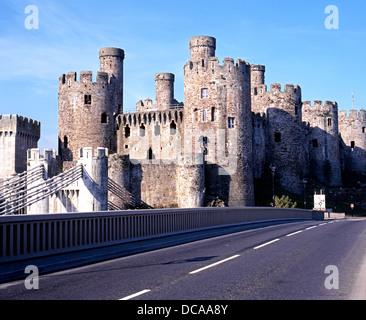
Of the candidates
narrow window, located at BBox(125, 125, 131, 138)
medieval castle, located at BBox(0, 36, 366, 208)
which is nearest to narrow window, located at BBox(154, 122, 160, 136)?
medieval castle, located at BBox(0, 36, 366, 208)

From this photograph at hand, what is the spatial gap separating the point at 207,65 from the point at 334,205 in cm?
2680

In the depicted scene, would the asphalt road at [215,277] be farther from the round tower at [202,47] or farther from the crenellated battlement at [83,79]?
the round tower at [202,47]

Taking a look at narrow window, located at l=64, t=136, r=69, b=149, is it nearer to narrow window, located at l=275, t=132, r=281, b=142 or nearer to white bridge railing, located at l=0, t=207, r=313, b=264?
narrow window, located at l=275, t=132, r=281, b=142

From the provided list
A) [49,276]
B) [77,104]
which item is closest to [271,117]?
[77,104]

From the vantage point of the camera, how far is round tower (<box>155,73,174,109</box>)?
219 feet

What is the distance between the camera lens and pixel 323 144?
7350 centimetres

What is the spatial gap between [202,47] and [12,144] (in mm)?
26136

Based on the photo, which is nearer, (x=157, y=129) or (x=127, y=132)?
(x=157, y=129)

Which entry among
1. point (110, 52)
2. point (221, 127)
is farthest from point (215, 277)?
point (110, 52)

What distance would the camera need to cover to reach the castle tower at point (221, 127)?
5116cm

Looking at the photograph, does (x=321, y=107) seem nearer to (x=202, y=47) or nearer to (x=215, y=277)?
(x=202, y=47)

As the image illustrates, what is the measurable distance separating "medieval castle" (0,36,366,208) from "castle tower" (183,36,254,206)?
0.34 feet
